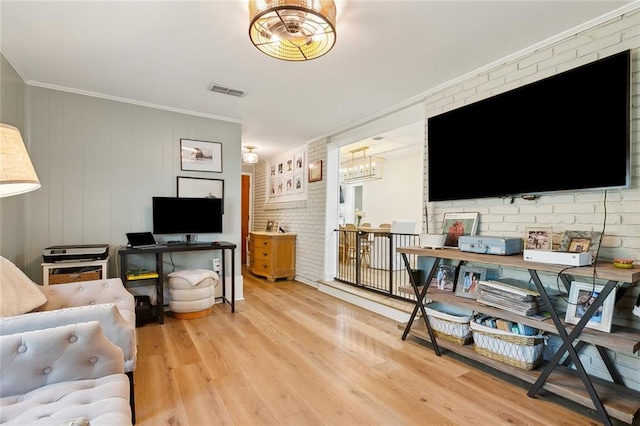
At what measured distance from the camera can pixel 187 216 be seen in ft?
11.7

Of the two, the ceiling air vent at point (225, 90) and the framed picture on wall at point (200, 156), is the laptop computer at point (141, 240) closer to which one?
the framed picture on wall at point (200, 156)

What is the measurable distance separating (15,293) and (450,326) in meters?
2.90

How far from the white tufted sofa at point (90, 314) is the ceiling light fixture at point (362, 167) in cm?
525

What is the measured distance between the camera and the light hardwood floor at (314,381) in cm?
172

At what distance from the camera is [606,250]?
1950 millimetres

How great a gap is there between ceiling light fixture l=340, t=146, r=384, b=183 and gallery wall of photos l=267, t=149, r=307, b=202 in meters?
1.55

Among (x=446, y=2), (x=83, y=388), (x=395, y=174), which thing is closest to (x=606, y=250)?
(x=446, y=2)

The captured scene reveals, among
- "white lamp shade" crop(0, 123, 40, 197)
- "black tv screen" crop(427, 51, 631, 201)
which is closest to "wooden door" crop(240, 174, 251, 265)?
"black tv screen" crop(427, 51, 631, 201)

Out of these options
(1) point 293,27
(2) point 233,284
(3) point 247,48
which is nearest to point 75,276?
(2) point 233,284

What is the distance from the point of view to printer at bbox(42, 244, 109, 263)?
2.67 meters

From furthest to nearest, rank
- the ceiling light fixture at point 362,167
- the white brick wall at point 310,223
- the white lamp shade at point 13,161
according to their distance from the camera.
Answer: the ceiling light fixture at point 362,167, the white brick wall at point 310,223, the white lamp shade at point 13,161

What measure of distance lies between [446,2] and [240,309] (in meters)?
3.46

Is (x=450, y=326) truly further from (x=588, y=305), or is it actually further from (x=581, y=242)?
(x=581, y=242)

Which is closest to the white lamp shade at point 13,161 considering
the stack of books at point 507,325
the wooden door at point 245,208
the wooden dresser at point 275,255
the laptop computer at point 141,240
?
the laptop computer at point 141,240
